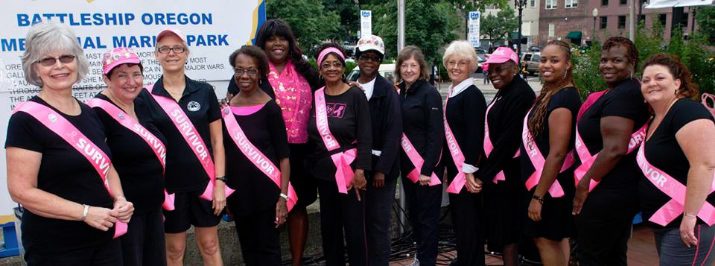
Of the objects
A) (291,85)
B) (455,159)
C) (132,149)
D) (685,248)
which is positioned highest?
(291,85)

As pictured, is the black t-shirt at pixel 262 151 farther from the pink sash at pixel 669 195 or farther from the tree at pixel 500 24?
the tree at pixel 500 24

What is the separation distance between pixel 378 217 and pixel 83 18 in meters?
2.47

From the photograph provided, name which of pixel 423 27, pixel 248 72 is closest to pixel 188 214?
pixel 248 72

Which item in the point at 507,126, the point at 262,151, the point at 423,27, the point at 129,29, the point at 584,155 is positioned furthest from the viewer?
the point at 423,27

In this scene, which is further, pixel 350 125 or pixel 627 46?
pixel 350 125

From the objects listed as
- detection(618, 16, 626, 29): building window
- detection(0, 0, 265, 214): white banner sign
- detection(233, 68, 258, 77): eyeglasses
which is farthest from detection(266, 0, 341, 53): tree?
detection(618, 16, 626, 29): building window

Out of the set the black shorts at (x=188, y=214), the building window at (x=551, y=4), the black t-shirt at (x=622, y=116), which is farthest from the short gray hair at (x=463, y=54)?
the building window at (x=551, y=4)

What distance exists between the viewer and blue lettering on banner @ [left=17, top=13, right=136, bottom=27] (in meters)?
3.97

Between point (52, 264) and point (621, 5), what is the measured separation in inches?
2319

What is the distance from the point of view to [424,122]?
167 inches

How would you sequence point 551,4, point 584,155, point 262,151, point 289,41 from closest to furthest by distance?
point 584,155, point 262,151, point 289,41, point 551,4

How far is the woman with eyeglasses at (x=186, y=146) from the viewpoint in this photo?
329cm

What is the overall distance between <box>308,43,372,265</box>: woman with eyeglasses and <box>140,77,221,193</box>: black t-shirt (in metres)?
0.75

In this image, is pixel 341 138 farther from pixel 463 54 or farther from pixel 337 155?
pixel 463 54
